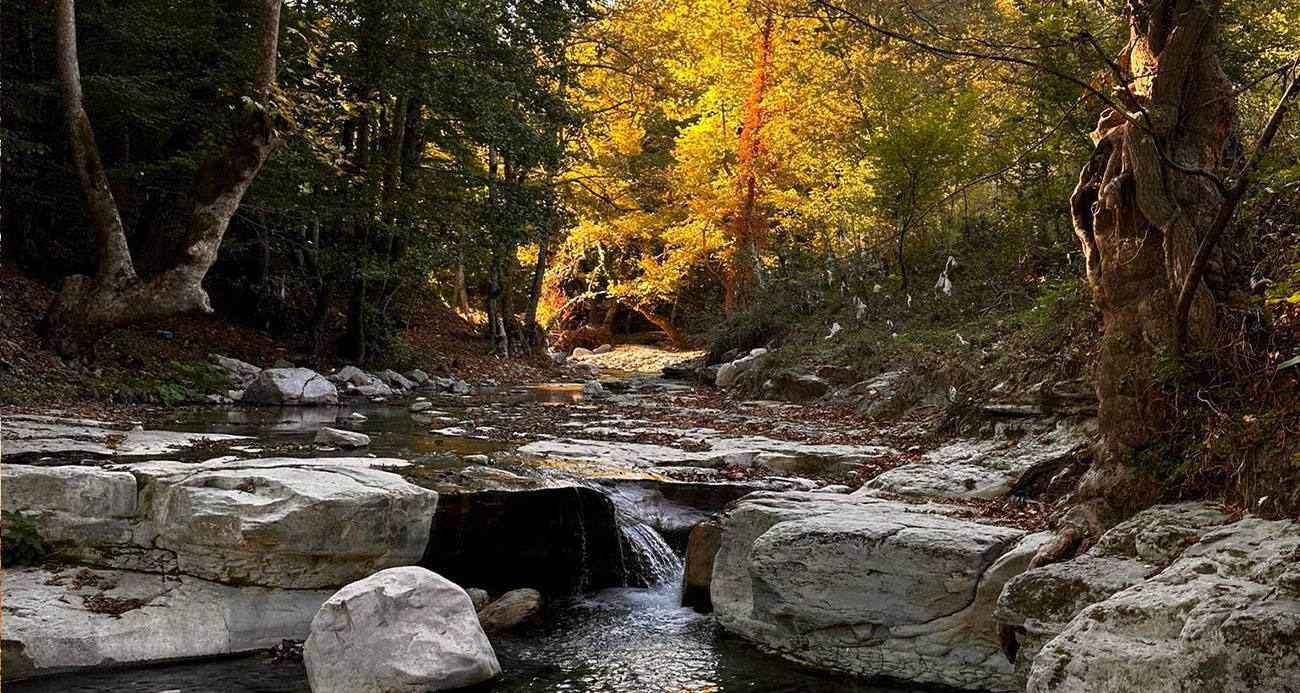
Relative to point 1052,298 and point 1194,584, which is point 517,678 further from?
point 1052,298

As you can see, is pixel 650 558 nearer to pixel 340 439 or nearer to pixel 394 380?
pixel 340 439

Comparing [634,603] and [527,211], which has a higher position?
[527,211]

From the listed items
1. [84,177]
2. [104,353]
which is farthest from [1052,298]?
[104,353]

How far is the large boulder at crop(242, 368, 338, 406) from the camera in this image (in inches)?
504

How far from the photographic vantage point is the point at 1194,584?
3754 mm

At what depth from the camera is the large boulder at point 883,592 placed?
4.98 m

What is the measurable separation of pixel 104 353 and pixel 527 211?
23.7ft

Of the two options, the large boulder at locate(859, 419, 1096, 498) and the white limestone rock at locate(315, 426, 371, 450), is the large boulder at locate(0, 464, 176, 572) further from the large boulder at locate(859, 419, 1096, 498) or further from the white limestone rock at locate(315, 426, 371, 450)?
the large boulder at locate(859, 419, 1096, 498)

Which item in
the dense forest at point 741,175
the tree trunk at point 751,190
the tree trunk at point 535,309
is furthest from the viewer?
the tree trunk at point 535,309

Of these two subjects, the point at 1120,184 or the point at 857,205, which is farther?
the point at 857,205

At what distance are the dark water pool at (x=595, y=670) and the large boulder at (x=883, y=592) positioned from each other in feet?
0.77

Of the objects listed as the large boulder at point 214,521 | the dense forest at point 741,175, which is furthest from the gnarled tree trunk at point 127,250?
the large boulder at point 214,521

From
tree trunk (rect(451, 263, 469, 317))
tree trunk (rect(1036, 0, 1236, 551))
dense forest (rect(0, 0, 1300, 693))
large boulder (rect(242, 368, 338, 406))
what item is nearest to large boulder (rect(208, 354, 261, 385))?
dense forest (rect(0, 0, 1300, 693))

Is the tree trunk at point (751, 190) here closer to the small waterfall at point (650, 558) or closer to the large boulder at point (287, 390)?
the large boulder at point (287, 390)
